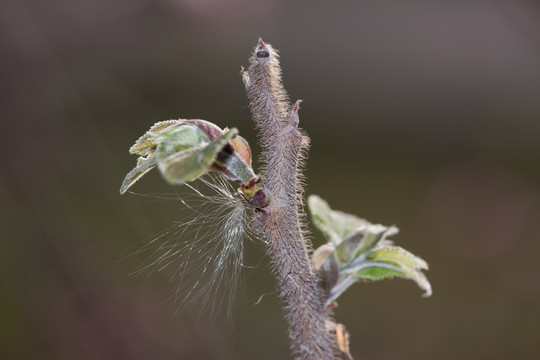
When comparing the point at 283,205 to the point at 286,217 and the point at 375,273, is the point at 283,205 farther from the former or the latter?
the point at 375,273

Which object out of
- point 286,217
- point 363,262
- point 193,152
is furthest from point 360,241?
point 193,152

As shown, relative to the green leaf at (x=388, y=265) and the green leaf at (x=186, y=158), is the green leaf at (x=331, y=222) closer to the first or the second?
the green leaf at (x=388, y=265)

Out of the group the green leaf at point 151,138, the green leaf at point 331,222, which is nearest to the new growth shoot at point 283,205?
the green leaf at point 151,138

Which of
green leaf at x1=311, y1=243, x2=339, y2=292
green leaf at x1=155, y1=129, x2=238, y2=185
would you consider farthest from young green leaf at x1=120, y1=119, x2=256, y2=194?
green leaf at x1=311, y1=243, x2=339, y2=292

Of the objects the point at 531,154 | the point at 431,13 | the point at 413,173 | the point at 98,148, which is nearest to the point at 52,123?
the point at 98,148

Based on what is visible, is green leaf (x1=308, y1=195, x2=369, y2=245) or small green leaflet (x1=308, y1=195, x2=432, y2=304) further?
green leaf (x1=308, y1=195, x2=369, y2=245)

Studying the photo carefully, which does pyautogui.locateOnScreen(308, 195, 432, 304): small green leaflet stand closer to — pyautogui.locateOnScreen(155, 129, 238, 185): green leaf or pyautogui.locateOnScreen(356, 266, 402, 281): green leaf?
pyautogui.locateOnScreen(356, 266, 402, 281): green leaf

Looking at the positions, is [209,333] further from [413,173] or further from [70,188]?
[413,173]
